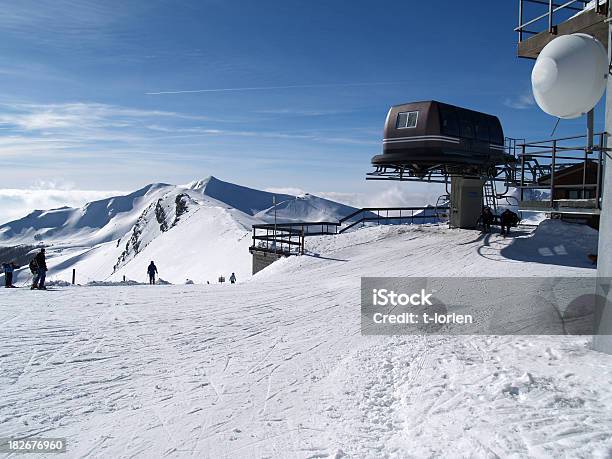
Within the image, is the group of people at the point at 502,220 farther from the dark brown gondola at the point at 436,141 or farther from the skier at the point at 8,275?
the skier at the point at 8,275

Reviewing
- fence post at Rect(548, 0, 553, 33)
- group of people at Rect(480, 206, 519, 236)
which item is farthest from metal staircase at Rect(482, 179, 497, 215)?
fence post at Rect(548, 0, 553, 33)

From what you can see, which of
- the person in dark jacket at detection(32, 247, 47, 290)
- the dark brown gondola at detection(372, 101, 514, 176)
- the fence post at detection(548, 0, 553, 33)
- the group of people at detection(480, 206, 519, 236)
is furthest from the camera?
the dark brown gondola at detection(372, 101, 514, 176)

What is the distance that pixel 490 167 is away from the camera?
70.1ft

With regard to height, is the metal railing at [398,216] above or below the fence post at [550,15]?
below

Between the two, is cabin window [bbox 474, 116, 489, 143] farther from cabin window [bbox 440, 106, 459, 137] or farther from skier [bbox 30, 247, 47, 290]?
skier [bbox 30, 247, 47, 290]

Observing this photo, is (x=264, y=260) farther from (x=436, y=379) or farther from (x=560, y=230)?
(x=436, y=379)

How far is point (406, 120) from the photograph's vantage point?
19609 millimetres

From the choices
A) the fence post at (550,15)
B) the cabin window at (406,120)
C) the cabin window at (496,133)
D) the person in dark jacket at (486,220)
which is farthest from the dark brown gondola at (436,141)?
the fence post at (550,15)

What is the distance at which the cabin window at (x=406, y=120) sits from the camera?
1934 centimetres

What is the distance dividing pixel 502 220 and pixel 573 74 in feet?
42.9

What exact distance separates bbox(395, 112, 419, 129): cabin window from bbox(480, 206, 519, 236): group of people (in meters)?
5.42

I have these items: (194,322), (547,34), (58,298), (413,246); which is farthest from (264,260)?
(547,34)

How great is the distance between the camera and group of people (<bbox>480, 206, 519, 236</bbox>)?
1877 centimetres

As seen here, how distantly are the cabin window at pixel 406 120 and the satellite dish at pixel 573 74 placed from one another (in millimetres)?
12511
